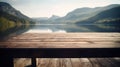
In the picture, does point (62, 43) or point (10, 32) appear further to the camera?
point (10, 32)

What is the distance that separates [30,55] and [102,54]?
66 cm

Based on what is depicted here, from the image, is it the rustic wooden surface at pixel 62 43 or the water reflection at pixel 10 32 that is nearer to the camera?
the rustic wooden surface at pixel 62 43

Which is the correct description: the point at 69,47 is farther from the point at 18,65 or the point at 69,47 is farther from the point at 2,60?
the point at 18,65

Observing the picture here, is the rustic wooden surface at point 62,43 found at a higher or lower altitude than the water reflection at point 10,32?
higher

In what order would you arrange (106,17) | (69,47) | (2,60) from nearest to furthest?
1. (69,47)
2. (2,60)
3. (106,17)

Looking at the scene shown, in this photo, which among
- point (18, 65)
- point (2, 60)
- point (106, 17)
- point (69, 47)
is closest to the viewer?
point (69, 47)

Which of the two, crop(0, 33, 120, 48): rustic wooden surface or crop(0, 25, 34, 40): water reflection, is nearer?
crop(0, 33, 120, 48): rustic wooden surface

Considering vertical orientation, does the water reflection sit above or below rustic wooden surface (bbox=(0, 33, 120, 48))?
below

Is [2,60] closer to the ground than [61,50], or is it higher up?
closer to the ground

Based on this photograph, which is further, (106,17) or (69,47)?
(106,17)

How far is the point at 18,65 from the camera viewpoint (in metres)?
3.47

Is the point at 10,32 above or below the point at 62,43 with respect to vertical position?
below

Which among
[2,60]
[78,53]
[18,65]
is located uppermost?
[78,53]

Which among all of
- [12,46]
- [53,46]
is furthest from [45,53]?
[12,46]
